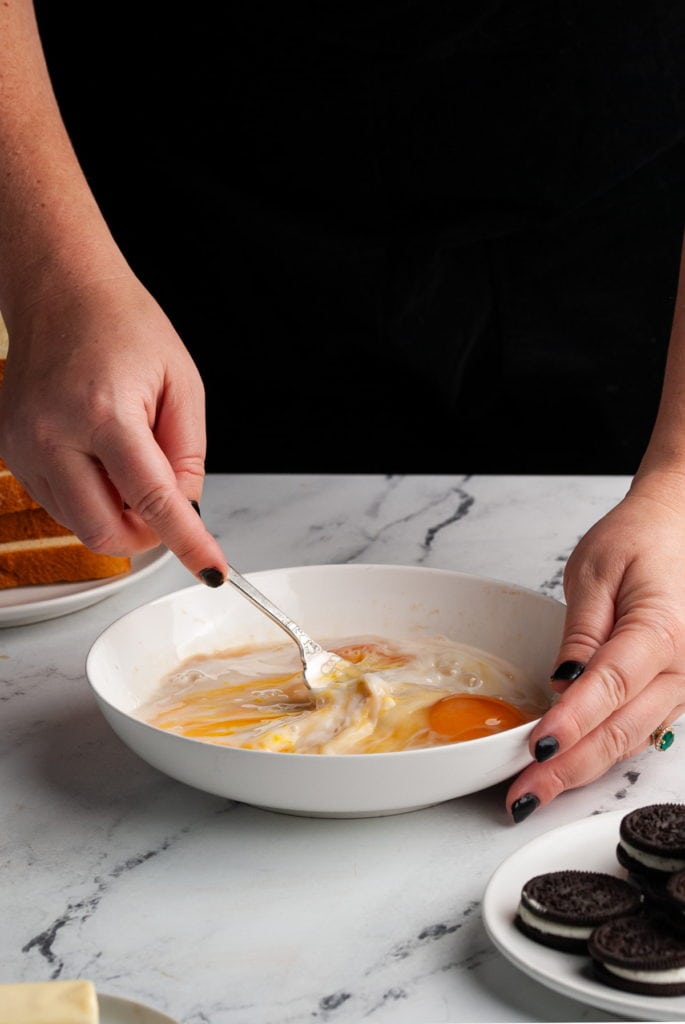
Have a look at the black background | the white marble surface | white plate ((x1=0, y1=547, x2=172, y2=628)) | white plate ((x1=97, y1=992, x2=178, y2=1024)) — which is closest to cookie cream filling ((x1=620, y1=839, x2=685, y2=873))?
the white marble surface

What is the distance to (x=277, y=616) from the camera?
149cm

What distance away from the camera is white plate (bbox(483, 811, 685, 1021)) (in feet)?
2.93

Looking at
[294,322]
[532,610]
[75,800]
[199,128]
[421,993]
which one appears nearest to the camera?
[421,993]

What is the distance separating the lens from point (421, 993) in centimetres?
98

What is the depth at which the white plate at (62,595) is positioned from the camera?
1.70m

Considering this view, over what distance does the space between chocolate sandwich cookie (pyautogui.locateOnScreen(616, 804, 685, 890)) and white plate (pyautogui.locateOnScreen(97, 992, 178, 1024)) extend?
400mm

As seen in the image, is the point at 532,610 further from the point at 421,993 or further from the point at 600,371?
the point at 600,371

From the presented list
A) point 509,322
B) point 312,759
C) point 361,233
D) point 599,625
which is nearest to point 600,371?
point 509,322

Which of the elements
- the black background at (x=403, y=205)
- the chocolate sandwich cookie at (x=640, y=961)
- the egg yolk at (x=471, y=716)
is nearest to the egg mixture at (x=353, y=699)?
the egg yolk at (x=471, y=716)

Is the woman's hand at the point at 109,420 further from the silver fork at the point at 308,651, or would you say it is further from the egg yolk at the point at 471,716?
the egg yolk at the point at 471,716

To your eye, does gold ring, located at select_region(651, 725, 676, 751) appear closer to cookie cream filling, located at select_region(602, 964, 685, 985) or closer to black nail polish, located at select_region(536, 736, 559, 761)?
black nail polish, located at select_region(536, 736, 559, 761)

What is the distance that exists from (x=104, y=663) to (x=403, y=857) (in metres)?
0.42

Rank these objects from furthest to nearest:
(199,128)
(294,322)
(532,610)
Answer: (294,322) → (199,128) → (532,610)

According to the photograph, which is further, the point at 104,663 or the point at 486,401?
the point at 486,401
